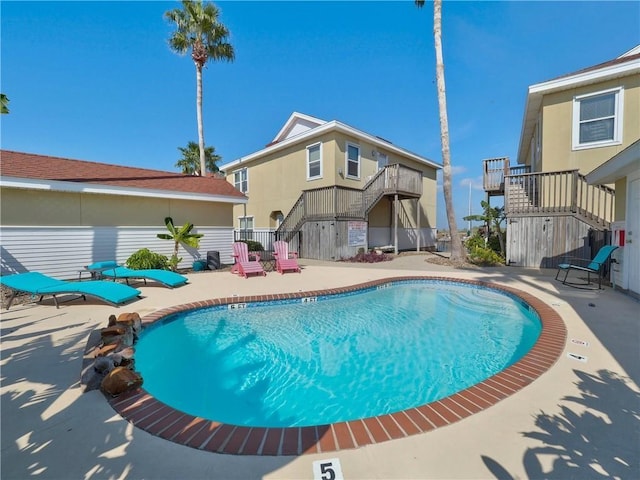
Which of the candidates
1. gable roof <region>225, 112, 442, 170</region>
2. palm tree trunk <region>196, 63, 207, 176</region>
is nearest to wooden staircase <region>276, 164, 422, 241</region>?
gable roof <region>225, 112, 442, 170</region>

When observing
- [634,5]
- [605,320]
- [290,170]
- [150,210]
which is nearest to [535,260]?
[605,320]

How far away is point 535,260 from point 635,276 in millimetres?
4794

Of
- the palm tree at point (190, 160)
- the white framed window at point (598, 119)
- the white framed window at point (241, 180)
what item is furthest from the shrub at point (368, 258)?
the palm tree at point (190, 160)

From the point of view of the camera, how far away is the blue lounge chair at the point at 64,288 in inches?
227

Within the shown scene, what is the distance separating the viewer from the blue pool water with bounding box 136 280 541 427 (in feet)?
10.8

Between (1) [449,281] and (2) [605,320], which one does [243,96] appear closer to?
(1) [449,281]

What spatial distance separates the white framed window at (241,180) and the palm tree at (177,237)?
1009cm

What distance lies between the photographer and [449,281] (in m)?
8.75

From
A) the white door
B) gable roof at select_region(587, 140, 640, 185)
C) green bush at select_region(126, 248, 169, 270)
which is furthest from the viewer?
green bush at select_region(126, 248, 169, 270)

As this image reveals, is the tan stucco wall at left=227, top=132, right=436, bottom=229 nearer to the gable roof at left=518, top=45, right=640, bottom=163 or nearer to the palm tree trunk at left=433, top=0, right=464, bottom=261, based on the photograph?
the palm tree trunk at left=433, top=0, right=464, bottom=261

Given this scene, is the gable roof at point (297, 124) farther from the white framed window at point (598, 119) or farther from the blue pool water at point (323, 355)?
the blue pool water at point (323, 355)

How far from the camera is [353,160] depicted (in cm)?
1591

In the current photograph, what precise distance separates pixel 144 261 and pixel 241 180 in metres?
12.7

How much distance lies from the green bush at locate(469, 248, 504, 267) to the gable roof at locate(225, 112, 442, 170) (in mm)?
8435
